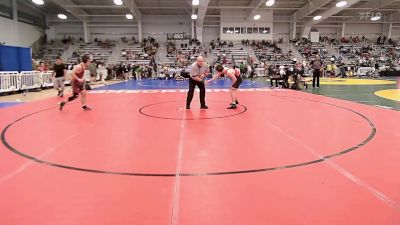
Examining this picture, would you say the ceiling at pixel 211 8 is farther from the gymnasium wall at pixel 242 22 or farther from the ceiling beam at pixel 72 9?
the gymnasium wall at pixel 242 22

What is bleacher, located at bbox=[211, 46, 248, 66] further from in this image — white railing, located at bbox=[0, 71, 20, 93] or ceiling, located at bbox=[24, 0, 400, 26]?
white railing, located at bbox=[0, 71, 20, 93]

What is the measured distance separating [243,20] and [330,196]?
36.5 metres

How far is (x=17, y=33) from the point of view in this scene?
100ft

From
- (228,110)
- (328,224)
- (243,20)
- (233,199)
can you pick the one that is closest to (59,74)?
(228,110)

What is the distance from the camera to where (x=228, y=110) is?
8461 millimetres

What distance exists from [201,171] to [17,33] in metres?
32.8

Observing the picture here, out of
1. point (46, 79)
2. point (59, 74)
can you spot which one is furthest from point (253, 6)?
point (59, 74)

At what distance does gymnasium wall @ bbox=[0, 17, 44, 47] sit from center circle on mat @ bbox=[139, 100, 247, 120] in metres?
25.8

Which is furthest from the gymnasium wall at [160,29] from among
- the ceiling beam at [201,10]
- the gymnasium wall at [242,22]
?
the ceiling beam at [201,10]

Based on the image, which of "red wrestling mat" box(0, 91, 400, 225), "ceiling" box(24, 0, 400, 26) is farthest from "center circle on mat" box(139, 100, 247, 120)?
"ceiling" box(24, 0, 400, 26)

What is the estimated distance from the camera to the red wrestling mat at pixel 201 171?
8.93 ft

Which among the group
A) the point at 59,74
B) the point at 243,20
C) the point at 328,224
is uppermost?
the point at 243,20

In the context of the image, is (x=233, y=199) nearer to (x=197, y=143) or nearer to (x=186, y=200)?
(x=186, y=200)

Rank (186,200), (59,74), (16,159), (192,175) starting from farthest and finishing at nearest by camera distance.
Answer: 1. (59,74)
2. (16,159)
3. (192,175)
4. (186,200)
